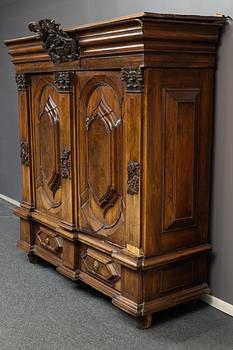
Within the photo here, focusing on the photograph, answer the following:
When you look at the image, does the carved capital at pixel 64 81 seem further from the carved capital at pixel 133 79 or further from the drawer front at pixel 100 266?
the drawer front at pixel 100 266

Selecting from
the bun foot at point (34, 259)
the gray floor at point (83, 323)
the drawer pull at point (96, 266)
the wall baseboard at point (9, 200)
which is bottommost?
the gray floor at point (83, 323)

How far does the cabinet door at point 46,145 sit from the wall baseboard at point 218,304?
1.03 meters

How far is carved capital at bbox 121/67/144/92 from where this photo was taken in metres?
2.36

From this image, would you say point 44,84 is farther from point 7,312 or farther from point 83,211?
point 7,312

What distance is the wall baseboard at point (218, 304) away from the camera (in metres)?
2.74

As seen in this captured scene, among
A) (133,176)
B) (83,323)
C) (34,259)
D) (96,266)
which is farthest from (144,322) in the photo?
(34,259)

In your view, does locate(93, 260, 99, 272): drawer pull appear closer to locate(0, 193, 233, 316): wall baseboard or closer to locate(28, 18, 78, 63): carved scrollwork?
locate(0, 193, 233, 316): wall baseboard

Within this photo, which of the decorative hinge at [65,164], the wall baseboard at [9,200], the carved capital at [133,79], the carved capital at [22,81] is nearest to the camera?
the carved capital at [133,79]

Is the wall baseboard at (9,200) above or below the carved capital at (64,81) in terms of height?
below

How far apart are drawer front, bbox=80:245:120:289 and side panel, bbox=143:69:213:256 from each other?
0.29 metres

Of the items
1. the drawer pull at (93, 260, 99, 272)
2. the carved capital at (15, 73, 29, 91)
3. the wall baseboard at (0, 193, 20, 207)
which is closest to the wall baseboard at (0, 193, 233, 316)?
the drawer pull at (93, 260, 99, 272)

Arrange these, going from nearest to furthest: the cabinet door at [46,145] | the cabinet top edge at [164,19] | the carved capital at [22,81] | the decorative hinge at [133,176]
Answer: the cabinet top edge at [164,19] < the decorative hinge at [133,176] < the cabinet door at [46,145] < the carved capital at [22,81]

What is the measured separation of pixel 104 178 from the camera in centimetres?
273

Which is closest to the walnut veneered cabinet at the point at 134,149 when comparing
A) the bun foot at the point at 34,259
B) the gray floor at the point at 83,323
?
the gray floor at the point at 83,323
